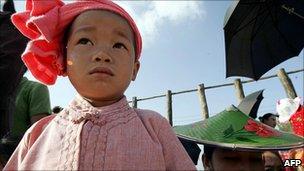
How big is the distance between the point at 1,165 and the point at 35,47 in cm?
86

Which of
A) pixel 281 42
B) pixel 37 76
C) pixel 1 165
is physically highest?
pixel 281 42

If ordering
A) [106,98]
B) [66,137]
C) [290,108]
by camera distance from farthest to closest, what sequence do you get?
[290,108] < [106,98] < [66,137]

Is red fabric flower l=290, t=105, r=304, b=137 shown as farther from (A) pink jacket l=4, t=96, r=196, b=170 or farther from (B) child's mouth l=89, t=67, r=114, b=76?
(B) child's mouth l=89, t=67, r=114, b=76

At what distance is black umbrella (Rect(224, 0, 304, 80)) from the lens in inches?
200

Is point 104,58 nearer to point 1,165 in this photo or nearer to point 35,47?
point 35,47

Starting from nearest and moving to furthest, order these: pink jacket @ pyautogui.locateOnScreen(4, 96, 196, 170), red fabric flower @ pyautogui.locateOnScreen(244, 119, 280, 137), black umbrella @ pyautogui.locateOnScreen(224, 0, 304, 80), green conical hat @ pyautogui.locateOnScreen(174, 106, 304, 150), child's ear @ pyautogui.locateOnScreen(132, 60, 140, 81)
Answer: pink jacket @ pyautogui.locateOnScreen(4, 96, 196, 170), child's ear @ pyautogui.locateOnScreen(132, 60, 140, 81), green conical hat @ pyautogui.locateOnScreen(174, 106, 304, 150), red fabric flower @ pyautogui.locateOnScreen(244, 119, 280, 137), black umbrella @ pyautogui.locateOnScreen(224, 0, 304, 80)

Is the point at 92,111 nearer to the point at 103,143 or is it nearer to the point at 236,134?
the point at 103,143

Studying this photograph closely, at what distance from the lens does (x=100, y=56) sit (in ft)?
5.50

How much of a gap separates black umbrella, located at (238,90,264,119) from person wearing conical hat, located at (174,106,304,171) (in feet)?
2.56

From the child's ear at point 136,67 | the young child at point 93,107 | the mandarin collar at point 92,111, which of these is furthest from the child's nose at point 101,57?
the child's ear at point 136,67

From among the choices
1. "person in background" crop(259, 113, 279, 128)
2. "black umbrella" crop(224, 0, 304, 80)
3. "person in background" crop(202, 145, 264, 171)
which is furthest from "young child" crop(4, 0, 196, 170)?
"person in background" crop(259, 113, 279, 128)

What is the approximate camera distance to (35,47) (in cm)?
194

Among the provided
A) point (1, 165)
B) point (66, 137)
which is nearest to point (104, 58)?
point (66, 137)

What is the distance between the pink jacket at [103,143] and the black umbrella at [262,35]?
3.47 meters
